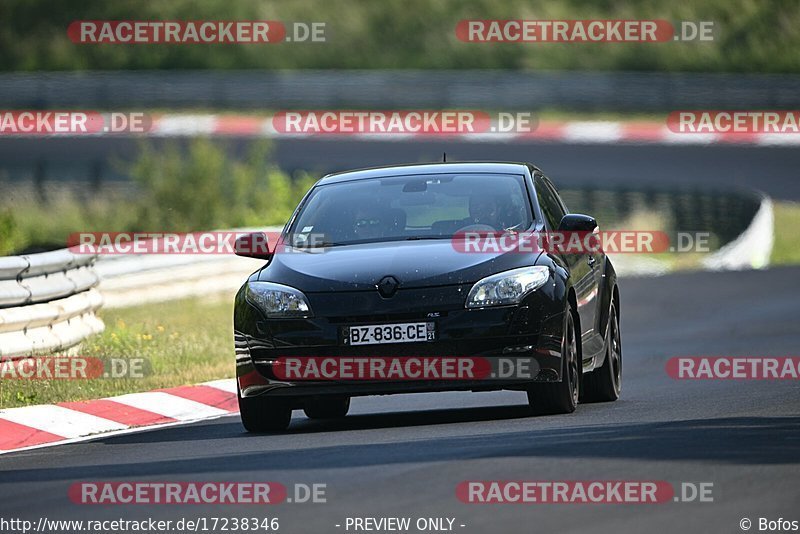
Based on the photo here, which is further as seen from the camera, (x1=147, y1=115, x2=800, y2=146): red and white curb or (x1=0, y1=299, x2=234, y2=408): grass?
(x1=147, y1=115, x2=800, y2=146): red and white curb

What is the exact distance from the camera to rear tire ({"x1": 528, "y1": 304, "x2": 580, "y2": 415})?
36.1 feet

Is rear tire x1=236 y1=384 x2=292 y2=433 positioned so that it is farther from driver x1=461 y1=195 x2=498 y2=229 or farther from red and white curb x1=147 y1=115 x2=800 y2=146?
red and white curb x1=147 y1=115 x2=800 y2=146

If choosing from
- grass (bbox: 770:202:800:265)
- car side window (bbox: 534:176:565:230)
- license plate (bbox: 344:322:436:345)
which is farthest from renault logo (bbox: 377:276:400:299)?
grass (bbox: 770:202:800:265)

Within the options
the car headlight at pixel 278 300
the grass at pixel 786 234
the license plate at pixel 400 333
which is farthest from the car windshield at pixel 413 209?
the grass at pixel 786 234

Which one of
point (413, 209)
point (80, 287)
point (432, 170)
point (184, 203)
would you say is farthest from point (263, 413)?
point (184, 203)

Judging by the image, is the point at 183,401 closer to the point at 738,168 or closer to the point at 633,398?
the point at 633,398

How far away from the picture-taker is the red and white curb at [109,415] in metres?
11.6

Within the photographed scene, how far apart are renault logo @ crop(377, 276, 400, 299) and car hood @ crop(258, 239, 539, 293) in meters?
0.03

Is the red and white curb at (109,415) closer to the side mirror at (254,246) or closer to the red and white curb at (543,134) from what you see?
the side mirror at (254,246)

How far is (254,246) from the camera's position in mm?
11719

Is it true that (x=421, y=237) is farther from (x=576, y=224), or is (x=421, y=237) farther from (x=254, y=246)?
(x=254, y=246)

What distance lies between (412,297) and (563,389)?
111 cm

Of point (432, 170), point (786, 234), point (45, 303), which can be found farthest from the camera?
point (786, 234)

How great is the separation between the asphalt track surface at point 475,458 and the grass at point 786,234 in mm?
15877
